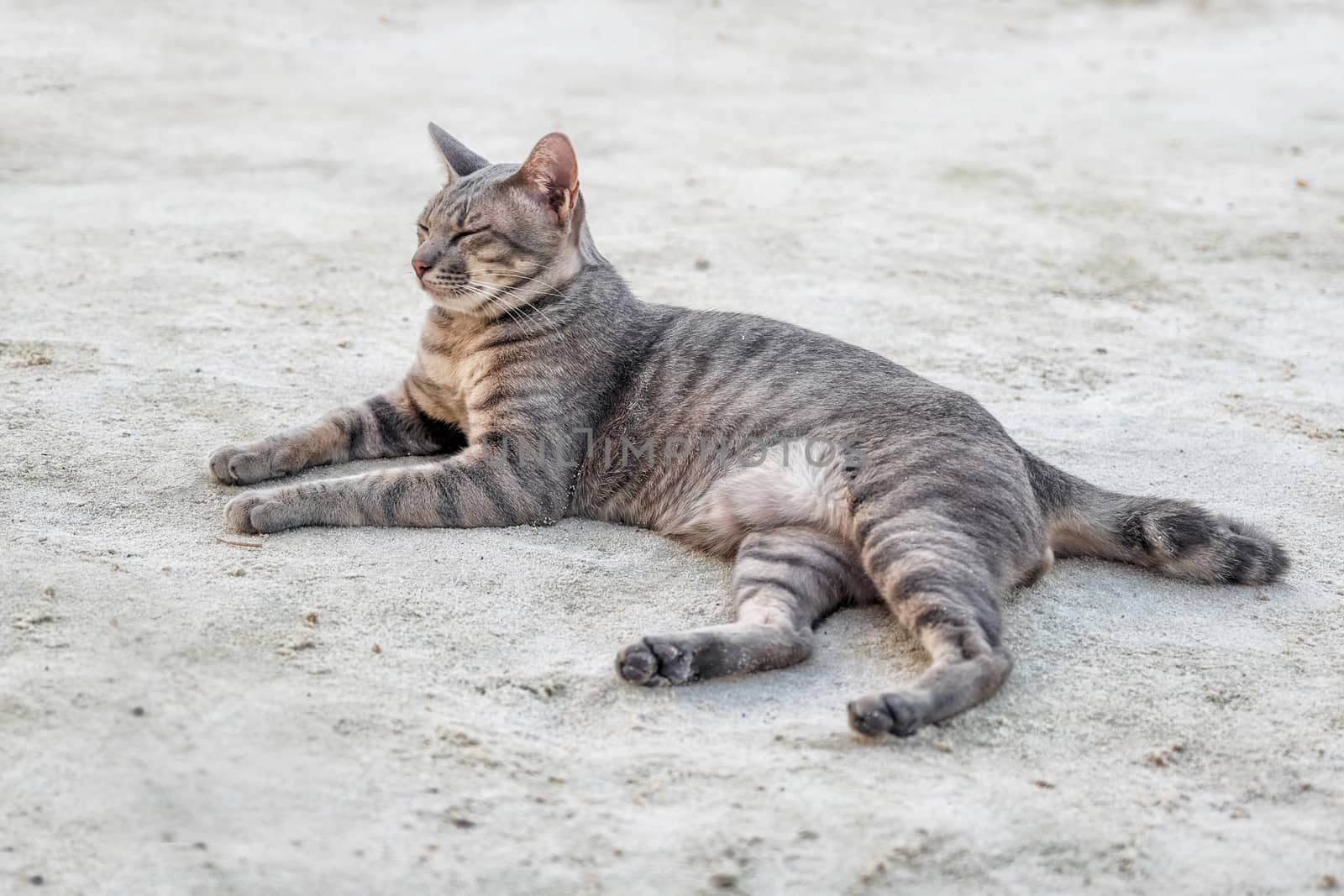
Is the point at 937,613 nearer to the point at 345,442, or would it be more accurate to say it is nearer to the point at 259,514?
the point at 259,514

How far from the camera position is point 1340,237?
6.89 m

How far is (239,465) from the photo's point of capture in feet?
12.7

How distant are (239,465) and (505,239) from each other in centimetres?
102

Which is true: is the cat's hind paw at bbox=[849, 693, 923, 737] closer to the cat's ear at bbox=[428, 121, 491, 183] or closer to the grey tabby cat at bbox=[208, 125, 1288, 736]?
the grey tabby cat at bbox=[208, 125, 1288, 736]

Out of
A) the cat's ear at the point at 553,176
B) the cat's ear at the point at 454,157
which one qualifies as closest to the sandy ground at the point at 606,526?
the cat's ear at the point at 454,157

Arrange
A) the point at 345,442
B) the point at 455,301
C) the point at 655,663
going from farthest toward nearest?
the point at 345,442 < the point at 455,301 < the point at 655,663

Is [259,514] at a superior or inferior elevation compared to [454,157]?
inferior

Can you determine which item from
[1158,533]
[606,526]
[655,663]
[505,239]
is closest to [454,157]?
[505,239]

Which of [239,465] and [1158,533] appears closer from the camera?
[1158,533]

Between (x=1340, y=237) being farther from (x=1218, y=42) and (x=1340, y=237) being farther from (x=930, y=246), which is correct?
(x=1218, y=42)

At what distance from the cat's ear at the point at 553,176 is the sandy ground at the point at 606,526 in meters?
0.99

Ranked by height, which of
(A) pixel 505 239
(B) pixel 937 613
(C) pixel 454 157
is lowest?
(B) pixel 937 613

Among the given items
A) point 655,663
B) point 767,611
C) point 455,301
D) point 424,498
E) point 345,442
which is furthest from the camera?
point 345,442

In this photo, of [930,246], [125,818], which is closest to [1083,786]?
[125,818]
